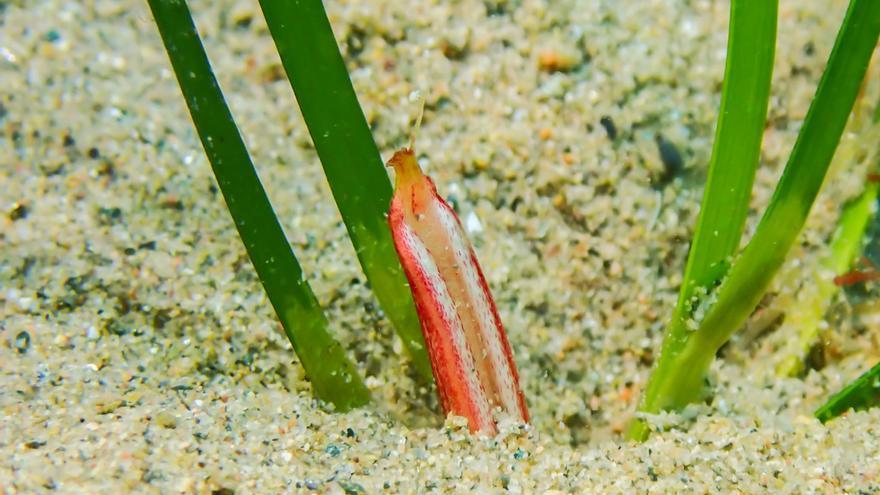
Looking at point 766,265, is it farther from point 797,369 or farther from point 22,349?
point 22,349

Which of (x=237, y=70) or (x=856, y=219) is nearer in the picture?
(x=856, y=219)

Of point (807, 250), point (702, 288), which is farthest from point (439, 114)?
point (807, 250)

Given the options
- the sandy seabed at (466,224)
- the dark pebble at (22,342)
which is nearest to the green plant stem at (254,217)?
the sandy seabed at (466,224)

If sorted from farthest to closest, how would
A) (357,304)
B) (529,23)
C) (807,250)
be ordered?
1. (529,23)
2. (807,250)
3. (357,304)

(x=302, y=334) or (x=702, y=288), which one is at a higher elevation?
(x=302, y=334)

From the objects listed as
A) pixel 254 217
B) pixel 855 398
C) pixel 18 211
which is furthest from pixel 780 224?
pixel 18 211

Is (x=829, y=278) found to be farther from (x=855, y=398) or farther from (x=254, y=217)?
(x=254, y=217)
